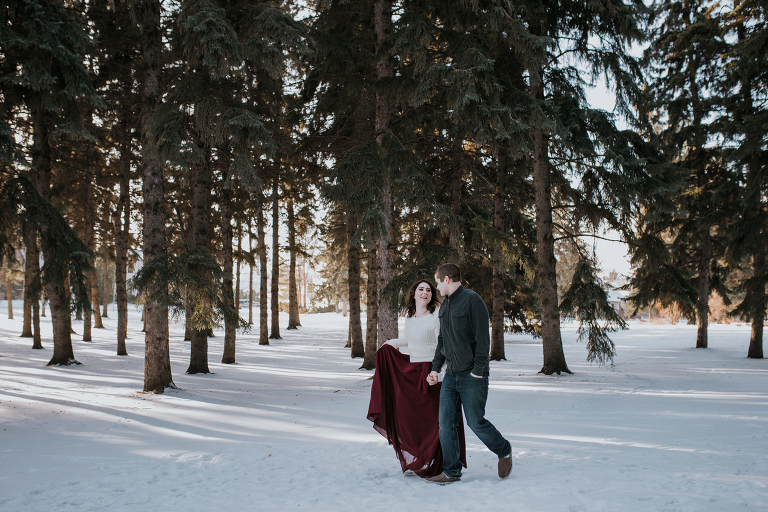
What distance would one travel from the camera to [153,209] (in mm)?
9391

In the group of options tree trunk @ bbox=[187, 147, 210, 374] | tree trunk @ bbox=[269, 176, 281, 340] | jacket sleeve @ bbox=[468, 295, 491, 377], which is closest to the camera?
jacket sleeve @ bbox=[468, 295, 491, 377]

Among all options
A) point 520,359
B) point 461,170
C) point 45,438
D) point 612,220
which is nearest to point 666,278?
point 612,220

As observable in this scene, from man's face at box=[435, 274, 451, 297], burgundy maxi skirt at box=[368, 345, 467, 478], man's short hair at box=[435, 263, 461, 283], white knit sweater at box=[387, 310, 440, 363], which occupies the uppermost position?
man's short hair at box=[435, 263, 461, 283]

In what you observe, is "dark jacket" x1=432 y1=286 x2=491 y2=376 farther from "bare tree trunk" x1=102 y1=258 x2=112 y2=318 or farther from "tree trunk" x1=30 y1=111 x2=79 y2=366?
"bare tree trunk" x1=102 y1=258 x2=112 y2=318

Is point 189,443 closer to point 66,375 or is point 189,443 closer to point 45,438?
point 45,438

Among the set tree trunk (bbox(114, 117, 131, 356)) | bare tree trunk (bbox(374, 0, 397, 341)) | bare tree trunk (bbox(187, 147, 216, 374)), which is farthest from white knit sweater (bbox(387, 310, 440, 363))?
tree trunk (bbox(114, 117, 131, 356))

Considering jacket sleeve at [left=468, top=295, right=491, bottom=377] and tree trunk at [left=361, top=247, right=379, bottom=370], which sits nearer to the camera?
jacket sleeve at [left=468, top=295, right=491, bottom=377]

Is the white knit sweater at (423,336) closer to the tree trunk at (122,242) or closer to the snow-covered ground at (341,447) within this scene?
the snow-covered ground at (341,447)

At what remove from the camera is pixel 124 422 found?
6.93 meters

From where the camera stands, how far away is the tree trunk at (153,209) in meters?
9.36

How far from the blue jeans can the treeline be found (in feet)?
14.1

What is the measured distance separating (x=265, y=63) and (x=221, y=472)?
6.69 m

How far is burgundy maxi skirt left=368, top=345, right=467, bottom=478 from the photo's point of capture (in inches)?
183

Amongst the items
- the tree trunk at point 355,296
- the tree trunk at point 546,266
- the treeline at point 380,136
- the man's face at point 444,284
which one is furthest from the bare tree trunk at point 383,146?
the tree trunk at point 355,296
